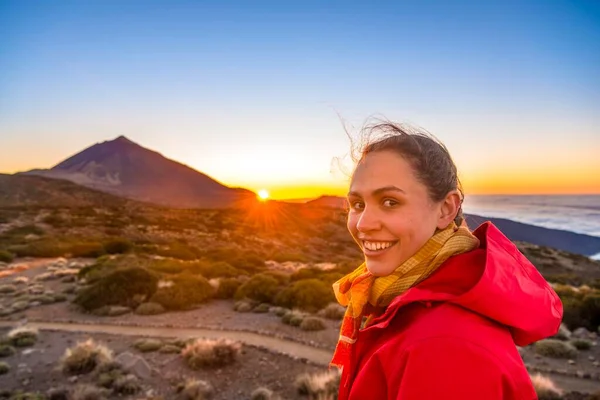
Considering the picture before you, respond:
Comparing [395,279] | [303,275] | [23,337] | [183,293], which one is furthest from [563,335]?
[23,337]

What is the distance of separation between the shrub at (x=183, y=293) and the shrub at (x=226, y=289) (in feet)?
1.01

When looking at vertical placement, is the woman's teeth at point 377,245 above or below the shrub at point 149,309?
above

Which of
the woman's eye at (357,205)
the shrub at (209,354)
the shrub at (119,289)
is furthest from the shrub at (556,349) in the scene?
the shrub at (119,289)

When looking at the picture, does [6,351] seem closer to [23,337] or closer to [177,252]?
[23,337]

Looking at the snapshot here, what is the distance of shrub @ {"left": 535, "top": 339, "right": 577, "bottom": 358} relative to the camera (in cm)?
962

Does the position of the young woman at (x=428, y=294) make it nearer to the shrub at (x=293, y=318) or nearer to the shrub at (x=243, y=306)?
the shrub at (x=293, y=318)

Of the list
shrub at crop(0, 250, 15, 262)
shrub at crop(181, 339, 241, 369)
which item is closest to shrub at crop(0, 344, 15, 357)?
shrub at crop(181, 339, 241, 369)

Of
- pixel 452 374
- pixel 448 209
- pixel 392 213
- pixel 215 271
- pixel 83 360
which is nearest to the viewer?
pixel 452 374

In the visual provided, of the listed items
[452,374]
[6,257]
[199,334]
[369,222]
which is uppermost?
[369,222]

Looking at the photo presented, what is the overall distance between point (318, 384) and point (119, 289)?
369 inches

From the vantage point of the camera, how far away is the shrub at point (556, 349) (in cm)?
962

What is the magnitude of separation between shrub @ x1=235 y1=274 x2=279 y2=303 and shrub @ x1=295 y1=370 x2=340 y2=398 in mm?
6923

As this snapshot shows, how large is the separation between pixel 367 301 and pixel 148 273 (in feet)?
48.5

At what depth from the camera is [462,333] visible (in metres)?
1.38
